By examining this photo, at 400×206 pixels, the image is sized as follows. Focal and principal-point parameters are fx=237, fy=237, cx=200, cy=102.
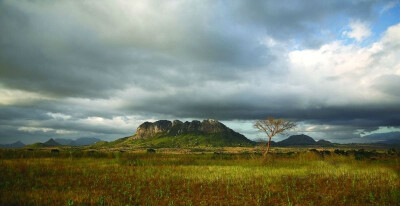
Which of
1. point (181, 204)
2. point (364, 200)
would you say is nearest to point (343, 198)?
point (364, 200)

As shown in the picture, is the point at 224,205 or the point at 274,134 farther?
the point at 274,134

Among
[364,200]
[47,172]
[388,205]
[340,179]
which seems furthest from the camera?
[47,172]

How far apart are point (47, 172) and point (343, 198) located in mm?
20561

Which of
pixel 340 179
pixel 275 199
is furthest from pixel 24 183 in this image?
pixel 340 179

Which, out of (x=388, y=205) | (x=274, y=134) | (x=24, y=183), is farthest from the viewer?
(x=274, y=134)

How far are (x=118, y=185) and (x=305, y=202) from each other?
35.2 feet

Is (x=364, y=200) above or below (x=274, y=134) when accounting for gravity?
below

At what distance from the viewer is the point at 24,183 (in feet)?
47.1

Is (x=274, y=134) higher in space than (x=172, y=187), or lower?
higher

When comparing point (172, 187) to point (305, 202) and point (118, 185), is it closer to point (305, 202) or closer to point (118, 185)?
point (118, 185)

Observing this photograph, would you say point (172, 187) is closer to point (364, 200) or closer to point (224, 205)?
point (224, 205)

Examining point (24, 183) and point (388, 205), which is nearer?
point (388, 205)

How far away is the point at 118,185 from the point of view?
14.8 meters

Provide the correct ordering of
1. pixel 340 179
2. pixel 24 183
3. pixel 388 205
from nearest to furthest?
pixel 388 205
pixel 24 183
pixel 340 179
